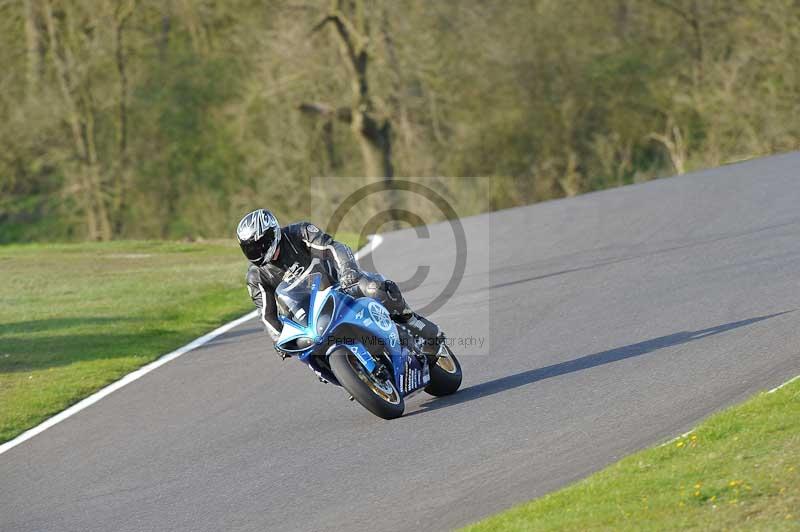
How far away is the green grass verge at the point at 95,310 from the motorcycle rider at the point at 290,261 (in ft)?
9.56

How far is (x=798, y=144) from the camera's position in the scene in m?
29.8

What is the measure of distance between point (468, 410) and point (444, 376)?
58cm

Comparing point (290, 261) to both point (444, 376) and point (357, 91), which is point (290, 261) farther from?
point (357, 91)

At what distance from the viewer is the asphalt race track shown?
24.1ft

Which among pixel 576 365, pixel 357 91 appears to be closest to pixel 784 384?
pixel 576 365

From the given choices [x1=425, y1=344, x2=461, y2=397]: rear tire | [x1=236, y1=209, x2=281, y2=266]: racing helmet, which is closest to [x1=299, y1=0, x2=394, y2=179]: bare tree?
[x1=425, y1=344, x2=461, y2=397]: rear tire

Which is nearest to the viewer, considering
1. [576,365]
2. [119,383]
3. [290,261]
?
[290,261]

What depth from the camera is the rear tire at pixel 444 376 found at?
30.5 ft

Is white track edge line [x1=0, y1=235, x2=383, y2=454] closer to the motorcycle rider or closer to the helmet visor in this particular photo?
the motorcycle rider

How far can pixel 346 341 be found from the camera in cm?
839

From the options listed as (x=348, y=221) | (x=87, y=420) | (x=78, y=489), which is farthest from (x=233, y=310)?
(x=348, y=221)

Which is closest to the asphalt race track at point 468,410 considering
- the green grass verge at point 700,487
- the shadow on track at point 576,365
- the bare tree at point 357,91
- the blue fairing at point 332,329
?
the shadow on track at point 576,365

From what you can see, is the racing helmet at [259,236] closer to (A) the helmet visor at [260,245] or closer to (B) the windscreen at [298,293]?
(A) the helmet visor at [260,245]

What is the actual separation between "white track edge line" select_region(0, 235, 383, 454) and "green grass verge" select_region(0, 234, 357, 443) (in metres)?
0.10
